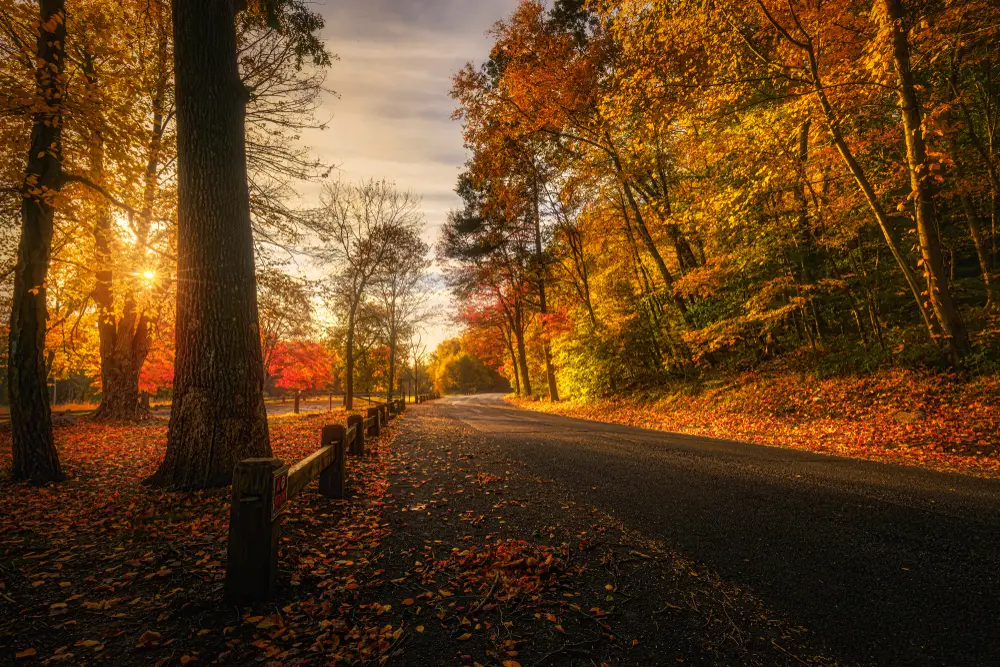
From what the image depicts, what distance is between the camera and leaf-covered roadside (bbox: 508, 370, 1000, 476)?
6.55m

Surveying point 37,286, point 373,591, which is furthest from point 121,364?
point 373,591

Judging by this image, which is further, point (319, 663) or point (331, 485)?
point (331, 485)

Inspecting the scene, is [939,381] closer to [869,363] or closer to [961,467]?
[869,363]

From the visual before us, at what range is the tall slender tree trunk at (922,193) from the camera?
26.5ft

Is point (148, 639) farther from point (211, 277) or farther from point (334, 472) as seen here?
point (211, 277)

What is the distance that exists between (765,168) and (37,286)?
1456cm

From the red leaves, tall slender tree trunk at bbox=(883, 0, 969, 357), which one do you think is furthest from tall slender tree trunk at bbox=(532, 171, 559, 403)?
the red leaves

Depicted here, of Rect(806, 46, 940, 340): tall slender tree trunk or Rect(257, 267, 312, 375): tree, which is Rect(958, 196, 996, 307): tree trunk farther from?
Rect(257, 267, 312, 375): tree

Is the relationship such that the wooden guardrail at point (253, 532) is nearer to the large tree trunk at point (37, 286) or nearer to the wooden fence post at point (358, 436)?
the wooden fence post at point (358, 436)

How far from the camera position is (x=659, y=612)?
2.58 m

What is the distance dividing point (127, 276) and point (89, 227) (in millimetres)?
2512

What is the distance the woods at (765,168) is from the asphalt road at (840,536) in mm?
6074

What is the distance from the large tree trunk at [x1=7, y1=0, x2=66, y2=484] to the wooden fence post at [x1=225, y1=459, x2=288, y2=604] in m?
5.37

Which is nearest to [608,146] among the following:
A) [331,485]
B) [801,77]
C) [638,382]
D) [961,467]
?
[801,77]
